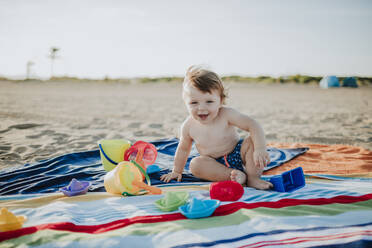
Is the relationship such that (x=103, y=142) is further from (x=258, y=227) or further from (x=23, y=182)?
(x=258, y=227)

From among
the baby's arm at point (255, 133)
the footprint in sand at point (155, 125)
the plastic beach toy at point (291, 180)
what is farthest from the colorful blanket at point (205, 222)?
the footprint in sand at point (155, 125)

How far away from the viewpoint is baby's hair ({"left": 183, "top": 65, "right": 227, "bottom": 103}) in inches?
80.9

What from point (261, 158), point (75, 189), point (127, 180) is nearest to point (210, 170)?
point (261, 158)

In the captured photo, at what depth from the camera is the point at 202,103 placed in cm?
208

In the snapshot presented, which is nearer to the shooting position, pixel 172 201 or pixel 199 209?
pixel 199 209

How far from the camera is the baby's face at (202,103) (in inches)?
81.7

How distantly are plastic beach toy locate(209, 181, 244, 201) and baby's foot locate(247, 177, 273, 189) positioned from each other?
305mm

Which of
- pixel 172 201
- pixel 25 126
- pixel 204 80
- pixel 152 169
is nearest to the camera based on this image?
pixel 172 201

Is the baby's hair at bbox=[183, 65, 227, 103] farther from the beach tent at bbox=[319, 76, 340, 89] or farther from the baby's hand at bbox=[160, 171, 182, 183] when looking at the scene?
the beach tent at bbox=[319, 76, 340, 89]

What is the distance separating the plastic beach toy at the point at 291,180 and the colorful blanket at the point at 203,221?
0.07m

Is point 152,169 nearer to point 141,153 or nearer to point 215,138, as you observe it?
point 141,153

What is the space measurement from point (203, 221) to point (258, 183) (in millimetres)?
742

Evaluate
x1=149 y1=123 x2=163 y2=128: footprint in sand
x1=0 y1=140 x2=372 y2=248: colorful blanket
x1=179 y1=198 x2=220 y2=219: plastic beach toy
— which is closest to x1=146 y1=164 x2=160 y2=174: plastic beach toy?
x1=0 y1=140 x2=372 y2=248: colorful blanket

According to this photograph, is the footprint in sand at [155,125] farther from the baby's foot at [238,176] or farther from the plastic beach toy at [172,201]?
the plastic beach toy at [172,201]
